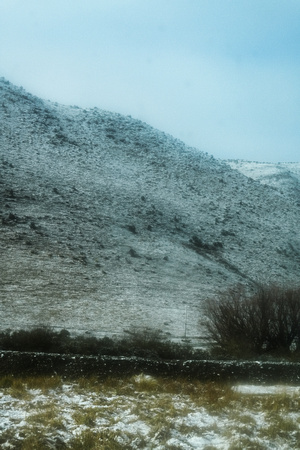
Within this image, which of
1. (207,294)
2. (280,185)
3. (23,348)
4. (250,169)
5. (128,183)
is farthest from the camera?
(250,169)

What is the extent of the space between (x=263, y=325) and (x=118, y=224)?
22230mm

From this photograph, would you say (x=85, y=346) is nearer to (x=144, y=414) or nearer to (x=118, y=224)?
(x=144, y=414)

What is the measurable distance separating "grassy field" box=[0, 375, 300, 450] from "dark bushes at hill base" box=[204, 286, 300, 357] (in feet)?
18.3

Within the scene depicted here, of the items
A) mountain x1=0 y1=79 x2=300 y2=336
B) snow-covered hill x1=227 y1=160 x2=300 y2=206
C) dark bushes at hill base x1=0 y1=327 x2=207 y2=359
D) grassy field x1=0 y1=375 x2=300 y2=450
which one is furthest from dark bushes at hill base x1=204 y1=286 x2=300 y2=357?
snow-covered hill x1=227 y1=160 x2=300 y2=206

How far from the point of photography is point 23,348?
53.5ft

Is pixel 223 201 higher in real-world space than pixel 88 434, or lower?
higher

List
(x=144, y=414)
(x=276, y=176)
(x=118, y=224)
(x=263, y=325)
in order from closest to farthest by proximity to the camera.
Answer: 1. (x=144, y=414)
2. (x=263, y=325)
3. (x=118, y=224)
4. (x=276, y=176)

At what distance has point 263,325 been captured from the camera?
730 inches

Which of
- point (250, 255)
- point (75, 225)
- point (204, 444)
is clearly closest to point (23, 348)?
point (204, 444)

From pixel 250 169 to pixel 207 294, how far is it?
6400 cm

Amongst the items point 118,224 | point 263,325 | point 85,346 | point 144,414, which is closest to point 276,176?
point 118,224

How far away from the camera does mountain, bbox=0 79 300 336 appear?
26.0 m

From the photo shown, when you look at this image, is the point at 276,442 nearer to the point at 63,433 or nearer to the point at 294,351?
the point at 63,433

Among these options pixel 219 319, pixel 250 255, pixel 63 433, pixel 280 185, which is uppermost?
pixel 280 185
